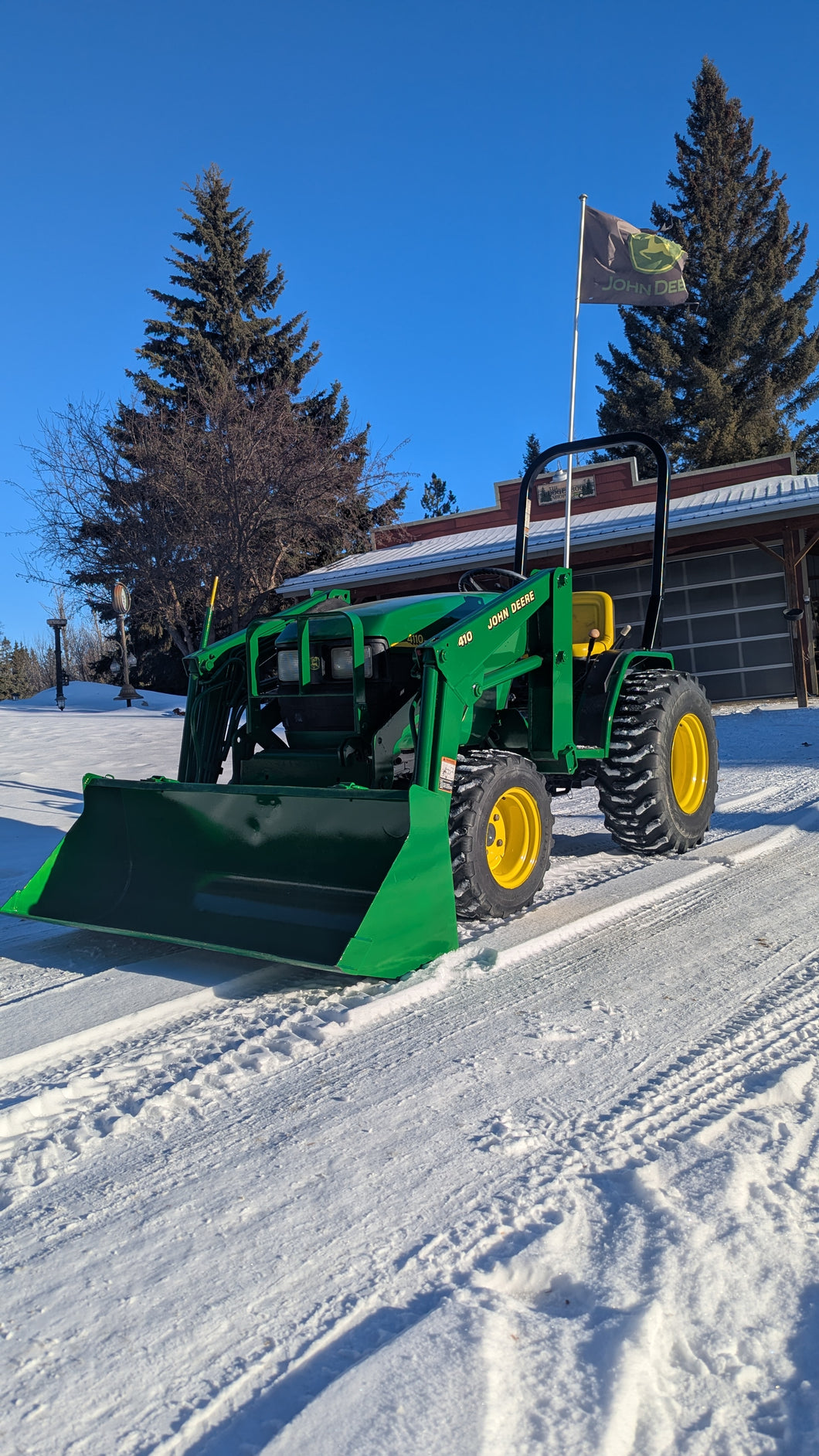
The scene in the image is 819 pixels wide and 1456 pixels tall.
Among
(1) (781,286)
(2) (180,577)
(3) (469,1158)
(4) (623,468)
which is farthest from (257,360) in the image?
(3) (469,1158)

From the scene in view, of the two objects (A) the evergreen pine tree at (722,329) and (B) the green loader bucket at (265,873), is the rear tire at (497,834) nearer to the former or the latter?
(B) the green loader bucket at (265,873)

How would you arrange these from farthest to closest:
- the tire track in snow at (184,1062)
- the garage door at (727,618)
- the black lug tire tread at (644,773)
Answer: the garage door at (727,618) → the black lug tire tread at (644,773) → the tire track in snow at (184,1062)

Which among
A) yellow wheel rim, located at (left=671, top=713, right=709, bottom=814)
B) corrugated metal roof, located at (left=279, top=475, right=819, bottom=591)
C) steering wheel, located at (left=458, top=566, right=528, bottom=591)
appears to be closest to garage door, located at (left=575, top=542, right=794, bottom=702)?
corrugated metal roof, located at (left=279, top=475, right=819, bottom=591)

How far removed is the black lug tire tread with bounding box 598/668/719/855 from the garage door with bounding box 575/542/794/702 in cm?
1163

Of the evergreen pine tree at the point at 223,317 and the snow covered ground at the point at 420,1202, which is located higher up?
the evergreen pine tree at the point at 223,317

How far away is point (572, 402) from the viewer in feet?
35.6

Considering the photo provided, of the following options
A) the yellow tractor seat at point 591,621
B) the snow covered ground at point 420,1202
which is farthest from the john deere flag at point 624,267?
the snow covered ground at point 420,1202

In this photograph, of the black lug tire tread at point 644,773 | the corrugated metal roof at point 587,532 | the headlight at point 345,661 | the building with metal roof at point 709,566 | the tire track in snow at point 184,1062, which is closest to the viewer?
the tire track in snow at point 184,1062

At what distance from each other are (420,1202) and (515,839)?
246 cm

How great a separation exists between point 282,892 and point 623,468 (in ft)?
60.6

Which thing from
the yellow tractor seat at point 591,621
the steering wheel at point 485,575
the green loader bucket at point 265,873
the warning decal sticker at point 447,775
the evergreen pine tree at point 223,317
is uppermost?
the evergreen pine tree at point 223,317

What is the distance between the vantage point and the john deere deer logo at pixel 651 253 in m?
12.3

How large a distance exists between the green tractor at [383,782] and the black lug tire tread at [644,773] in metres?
0.01

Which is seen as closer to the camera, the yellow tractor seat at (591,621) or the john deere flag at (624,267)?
the yellow tractor seat at (591,621)
